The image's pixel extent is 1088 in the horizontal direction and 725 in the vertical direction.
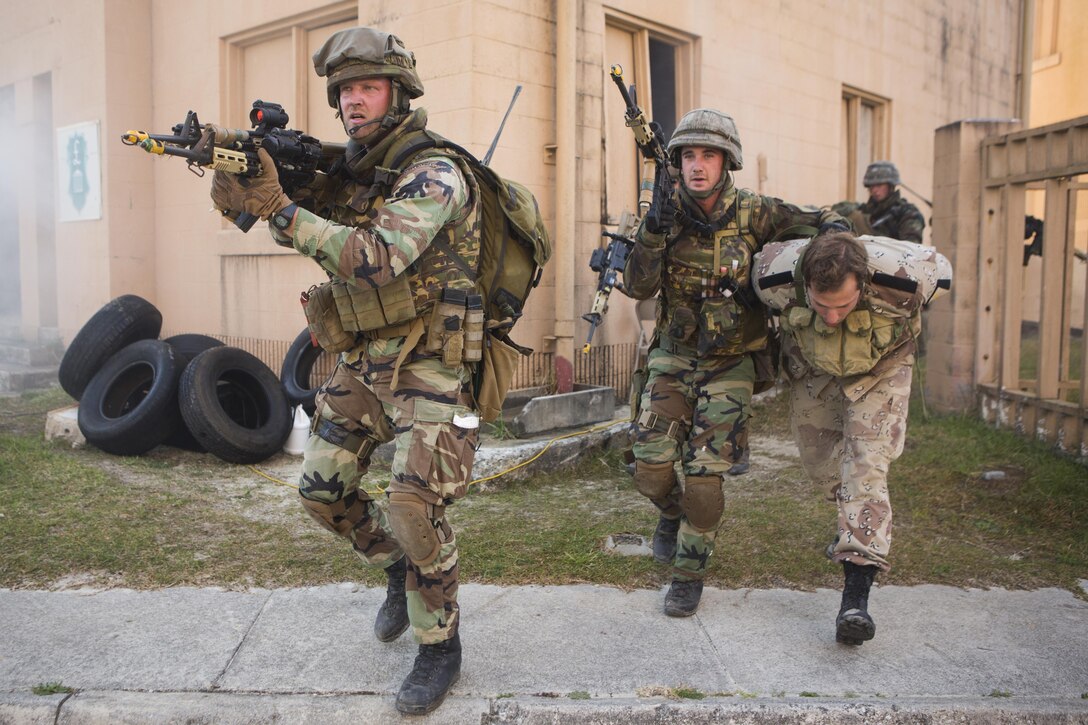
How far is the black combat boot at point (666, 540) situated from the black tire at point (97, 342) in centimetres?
469

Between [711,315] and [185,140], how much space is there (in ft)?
7.35

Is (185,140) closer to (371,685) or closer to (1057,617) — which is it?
(371,685)

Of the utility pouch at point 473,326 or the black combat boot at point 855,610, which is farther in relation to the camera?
the black combat boot at point 855,610

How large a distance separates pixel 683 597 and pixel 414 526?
54.0 inches

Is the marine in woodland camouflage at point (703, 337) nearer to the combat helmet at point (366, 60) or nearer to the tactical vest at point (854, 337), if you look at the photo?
the tactical vest at point (854, 337)

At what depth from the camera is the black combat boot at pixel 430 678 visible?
3014mm

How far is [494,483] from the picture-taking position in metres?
5.83

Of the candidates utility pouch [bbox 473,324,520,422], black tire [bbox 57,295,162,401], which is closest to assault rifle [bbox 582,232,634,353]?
utility pouch [bbox 473,324,520,422]

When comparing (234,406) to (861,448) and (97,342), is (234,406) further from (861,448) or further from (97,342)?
(861,448)

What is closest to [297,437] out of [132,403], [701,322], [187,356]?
[187,356]

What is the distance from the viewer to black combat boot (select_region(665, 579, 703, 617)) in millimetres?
3836

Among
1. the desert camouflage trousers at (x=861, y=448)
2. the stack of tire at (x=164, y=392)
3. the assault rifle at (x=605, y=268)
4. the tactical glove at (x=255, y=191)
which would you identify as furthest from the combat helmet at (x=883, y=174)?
the tactical glove at (x=255, y=191)

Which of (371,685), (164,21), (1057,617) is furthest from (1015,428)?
(164,21)

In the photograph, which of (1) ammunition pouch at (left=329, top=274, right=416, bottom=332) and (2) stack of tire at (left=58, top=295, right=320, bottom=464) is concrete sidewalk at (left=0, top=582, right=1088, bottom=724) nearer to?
(1) ammunition pouch at (left=329, top=274, right=416, bottom=332)
